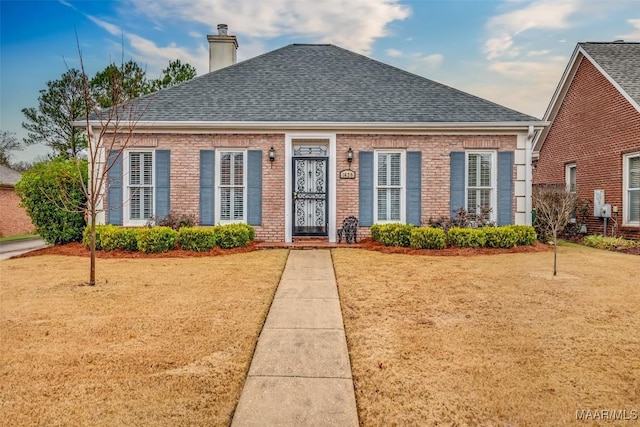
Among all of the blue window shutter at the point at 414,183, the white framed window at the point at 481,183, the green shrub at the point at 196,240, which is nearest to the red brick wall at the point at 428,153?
the blue window shutter at the point at 414,183

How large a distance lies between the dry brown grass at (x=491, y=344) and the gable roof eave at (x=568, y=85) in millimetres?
7663

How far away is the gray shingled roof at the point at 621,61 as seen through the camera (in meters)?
11.9

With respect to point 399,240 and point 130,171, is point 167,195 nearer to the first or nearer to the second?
point 130,171

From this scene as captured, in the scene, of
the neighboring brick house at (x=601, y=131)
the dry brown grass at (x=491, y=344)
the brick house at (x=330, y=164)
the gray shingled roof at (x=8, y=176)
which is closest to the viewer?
the dry brown grass at (x=491, y=344)

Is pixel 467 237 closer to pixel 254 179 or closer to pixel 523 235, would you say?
pixel 523 235

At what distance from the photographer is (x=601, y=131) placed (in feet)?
42.1

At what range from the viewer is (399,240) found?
9.71 meters

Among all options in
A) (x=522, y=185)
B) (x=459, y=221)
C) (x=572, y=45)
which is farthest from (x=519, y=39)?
(x=459, y=221)

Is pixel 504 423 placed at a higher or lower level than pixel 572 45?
lower

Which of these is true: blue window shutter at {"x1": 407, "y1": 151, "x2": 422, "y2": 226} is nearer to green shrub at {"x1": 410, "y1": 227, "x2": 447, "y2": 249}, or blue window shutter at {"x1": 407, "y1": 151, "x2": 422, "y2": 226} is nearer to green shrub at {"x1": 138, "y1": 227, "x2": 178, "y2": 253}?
green shrub at {"x1": 410, "y1": 227, "x2": 447, "y2": 249}

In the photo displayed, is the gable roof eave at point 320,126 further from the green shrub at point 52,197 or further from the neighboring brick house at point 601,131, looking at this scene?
the neighboring brick house at point 601,131

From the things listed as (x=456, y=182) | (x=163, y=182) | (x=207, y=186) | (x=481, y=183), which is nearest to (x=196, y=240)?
(x=207, y=186)

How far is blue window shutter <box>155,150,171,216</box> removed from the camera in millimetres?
10648

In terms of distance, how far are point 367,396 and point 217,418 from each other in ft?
3.43
